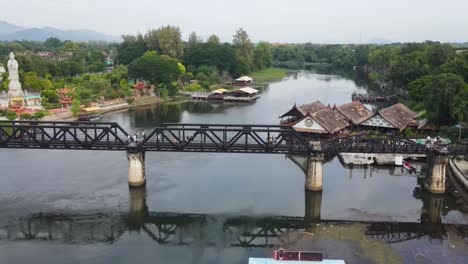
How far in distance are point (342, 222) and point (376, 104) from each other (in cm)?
7243

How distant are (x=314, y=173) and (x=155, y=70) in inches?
2989

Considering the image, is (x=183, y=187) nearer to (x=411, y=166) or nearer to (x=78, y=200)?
(x=78, y=200)

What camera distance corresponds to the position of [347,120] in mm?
67188

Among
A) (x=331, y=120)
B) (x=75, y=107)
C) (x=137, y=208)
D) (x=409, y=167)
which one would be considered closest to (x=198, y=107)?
(x=75, y=107)

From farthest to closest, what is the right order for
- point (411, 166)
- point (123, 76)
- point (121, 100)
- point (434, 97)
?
point (123, 76) < point (121, 100) < point (434, 97) < point (411, 166)

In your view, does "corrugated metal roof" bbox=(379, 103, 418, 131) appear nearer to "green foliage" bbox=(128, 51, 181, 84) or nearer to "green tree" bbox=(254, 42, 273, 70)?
"green foliage" bbox=(128, 51, 181, 84)

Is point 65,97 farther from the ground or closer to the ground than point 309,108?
farther from the ground

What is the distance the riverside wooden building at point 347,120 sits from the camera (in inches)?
2372

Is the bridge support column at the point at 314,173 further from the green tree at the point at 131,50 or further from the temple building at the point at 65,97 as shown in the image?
the green tree at the point at 131,50

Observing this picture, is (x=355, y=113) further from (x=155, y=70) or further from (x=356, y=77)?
(x=356, y=77)

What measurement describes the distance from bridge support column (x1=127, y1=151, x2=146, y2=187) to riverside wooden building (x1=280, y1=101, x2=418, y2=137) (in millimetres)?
25779

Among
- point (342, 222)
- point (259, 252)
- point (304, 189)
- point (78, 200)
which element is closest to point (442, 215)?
point (342, 222)

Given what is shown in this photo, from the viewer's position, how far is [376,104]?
10288 centimetres

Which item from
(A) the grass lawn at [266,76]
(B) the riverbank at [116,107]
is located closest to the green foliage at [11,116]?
(B) the riverbank at [116,107]
